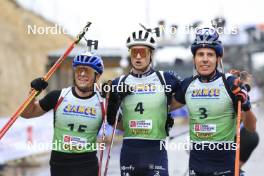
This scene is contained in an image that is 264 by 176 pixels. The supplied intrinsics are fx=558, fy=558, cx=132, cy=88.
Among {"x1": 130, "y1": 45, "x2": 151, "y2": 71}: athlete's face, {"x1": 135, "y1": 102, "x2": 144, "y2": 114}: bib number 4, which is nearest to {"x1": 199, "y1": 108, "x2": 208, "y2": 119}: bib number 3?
{"x1": 135, "y1": 102, "x2": 144, "y2": 114}: bib number 4

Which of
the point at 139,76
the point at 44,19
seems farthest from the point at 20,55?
the point at 139,76

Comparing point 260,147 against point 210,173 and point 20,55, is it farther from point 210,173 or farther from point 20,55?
point 20,55

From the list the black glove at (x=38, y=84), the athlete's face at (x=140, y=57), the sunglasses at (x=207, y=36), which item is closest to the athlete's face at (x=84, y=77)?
the black glove at (x=38, y=84)

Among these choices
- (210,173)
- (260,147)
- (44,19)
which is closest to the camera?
(210,173)

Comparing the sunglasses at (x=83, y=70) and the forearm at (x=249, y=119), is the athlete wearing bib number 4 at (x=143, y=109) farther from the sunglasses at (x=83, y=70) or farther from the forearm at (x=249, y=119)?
the forearm at (x=249, y=119)

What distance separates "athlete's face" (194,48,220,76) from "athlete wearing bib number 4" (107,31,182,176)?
519mm

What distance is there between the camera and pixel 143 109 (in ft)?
20.7

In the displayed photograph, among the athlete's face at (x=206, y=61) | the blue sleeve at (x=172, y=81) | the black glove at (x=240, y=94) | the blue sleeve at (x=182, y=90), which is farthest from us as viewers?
the blue sleeve at (x=172, y=81)

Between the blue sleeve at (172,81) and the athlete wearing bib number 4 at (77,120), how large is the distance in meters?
0.79

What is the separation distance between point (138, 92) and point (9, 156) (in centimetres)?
831

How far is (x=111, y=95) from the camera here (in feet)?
21.1

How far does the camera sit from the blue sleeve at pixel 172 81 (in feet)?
21.0

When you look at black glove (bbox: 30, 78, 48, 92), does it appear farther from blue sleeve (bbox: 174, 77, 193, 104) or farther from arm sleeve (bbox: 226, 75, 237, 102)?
Answer: arm sleeve (bbox: 226, 75, 237, 102)

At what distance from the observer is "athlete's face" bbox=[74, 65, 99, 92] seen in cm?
627
